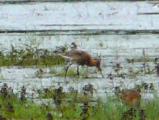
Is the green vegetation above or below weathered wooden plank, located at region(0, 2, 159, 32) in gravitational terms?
below

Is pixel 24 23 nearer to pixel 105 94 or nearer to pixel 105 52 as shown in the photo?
pixel 105 52

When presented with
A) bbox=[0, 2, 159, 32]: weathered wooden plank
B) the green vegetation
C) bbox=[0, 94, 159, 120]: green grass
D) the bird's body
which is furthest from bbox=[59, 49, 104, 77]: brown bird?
bbox=[0, 2, 159, 32]: weathered wooden plank

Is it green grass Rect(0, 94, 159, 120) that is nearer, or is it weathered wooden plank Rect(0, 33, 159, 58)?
green grass Rect(0, 94, 159, 120)

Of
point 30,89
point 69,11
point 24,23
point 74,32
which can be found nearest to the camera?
point 30,89

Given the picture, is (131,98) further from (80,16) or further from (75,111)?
(80,16)

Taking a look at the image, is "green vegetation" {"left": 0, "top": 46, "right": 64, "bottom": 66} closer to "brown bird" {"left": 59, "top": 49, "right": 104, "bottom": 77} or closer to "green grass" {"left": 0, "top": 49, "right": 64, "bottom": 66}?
"green grass" {"left": 0, "top": 49, "right": 64, "bottom": 66}

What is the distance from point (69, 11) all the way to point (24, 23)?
123 cm

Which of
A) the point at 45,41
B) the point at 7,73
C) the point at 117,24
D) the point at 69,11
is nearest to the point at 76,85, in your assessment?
the point at 7,73

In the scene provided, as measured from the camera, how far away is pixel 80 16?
13047mm

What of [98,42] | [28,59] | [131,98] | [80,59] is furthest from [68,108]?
[98,42]

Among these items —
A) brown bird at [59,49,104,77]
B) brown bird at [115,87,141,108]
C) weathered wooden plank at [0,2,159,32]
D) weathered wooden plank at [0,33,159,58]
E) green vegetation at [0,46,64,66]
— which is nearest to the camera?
brown bird at [115,87,141,108]

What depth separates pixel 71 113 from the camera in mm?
6672

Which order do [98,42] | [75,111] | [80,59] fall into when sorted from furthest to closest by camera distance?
[98,42] < [80,59] < [75,111]

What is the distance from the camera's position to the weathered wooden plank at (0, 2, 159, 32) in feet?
39.8
